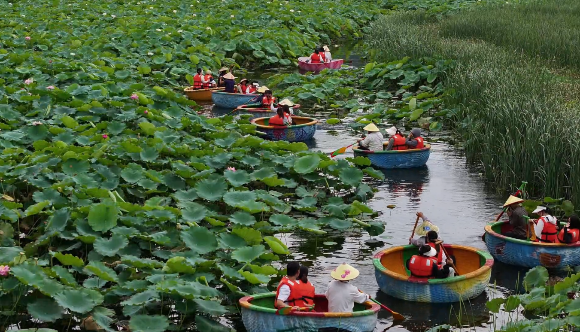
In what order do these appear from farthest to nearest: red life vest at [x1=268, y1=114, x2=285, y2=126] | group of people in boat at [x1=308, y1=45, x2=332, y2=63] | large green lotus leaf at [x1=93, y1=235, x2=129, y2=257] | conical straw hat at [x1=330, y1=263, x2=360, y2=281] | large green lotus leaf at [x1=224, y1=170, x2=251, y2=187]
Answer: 1. group of people in boat at [x1=308, y1=45, x2=332, y2=63]
2. red life vest at [x1=268, y1=114, x2=285, y2=126]
3. large green lotus leaf at [x1=224, y1=170, x2=251, y2=187]
4. large green lotus leaf at [x1=93, y1=235, x2=129, y2=257]
5. conical straw hat at [x1=330, y1=263, x2=360, y2=281]

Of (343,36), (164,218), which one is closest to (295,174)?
(164,218)

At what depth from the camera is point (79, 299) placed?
7.97m

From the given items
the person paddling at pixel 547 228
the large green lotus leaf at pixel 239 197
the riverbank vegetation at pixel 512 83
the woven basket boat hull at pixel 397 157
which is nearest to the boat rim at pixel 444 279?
the person paddling at pixel 547 228

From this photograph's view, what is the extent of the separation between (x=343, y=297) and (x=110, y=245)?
2.69 m

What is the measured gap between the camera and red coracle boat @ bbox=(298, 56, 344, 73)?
84.8 ft

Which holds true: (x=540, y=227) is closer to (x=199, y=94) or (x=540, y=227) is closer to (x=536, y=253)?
(x=536, y=253)

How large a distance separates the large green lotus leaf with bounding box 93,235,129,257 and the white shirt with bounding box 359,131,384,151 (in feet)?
23.9

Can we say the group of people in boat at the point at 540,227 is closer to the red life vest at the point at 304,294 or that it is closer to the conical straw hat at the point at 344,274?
the conical straw hat at the point at 344,274

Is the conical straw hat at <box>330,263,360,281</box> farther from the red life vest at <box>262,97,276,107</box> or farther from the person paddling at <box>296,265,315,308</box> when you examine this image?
the red life vest at <box>262,97,276,107</box>

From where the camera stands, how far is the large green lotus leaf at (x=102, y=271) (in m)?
8.46

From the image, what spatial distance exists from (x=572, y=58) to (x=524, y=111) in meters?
7.41

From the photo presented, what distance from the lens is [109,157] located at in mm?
12641

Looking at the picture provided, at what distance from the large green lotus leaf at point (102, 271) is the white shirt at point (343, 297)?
2.25 metres

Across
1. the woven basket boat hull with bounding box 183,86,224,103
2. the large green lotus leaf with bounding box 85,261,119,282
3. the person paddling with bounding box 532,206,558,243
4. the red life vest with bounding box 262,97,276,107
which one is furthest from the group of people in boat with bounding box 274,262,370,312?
the woven basket boat hull with bounding box 183,86,224,103
